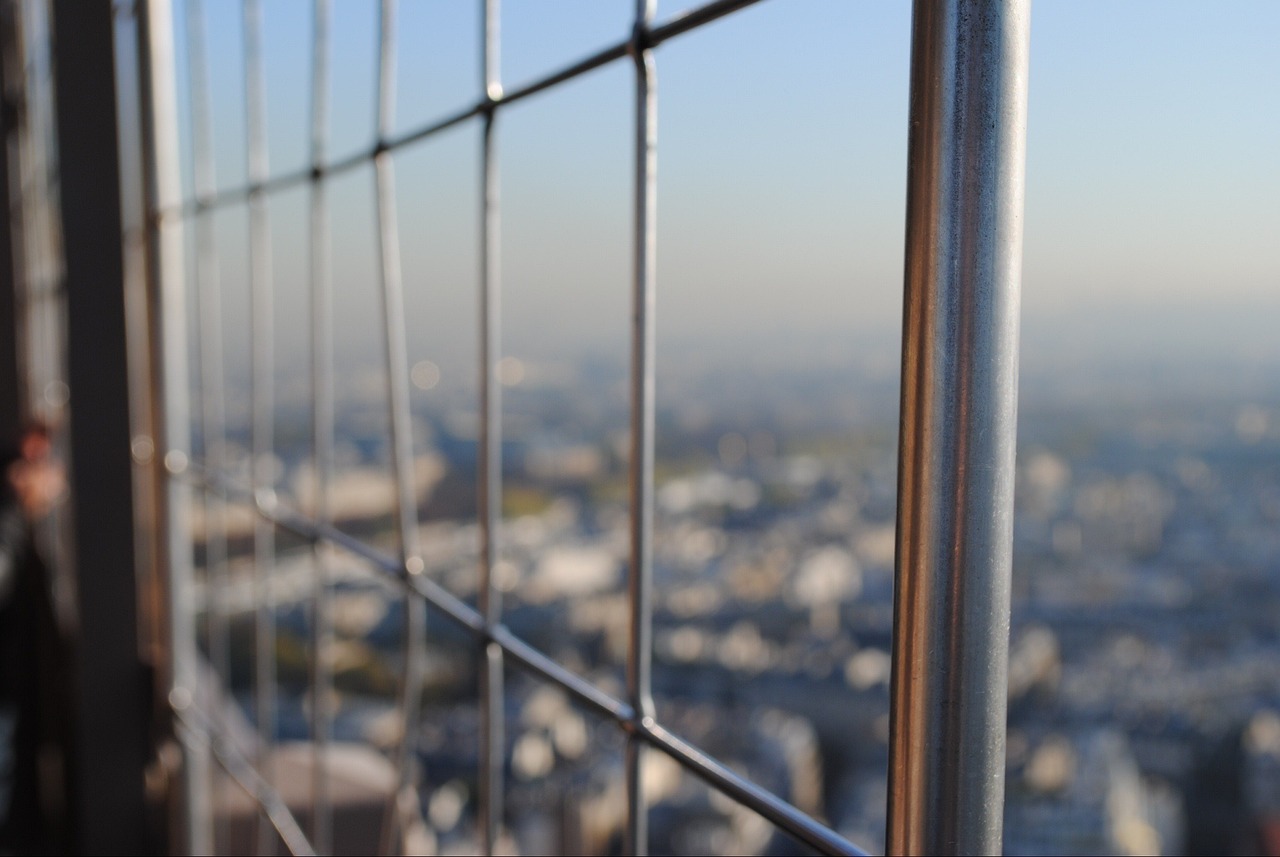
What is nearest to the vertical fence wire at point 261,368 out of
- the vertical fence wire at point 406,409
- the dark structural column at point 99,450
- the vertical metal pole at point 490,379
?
the vertical fence wire at point 406,409

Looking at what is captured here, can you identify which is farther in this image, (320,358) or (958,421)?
(320,358)

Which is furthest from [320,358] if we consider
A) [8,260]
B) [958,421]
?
[8,260]

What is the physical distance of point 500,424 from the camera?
2.75ft

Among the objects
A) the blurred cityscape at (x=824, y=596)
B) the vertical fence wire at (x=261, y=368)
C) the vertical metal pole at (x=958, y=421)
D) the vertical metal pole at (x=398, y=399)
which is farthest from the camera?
the vertical fence wire at (x=261, y=368)

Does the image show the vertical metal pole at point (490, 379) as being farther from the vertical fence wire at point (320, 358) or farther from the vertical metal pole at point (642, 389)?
the vertical fence wire at point (320, 358)

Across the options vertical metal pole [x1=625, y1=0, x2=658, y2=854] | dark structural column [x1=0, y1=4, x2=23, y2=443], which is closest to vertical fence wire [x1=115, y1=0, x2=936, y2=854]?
vertical metal pole [x1=625, y1=0, x2=658, y2=854]

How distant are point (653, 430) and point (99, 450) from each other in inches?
49.6

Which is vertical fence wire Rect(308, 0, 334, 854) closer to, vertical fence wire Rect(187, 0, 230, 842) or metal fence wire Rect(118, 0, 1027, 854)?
metal fence wire Rect(118, 0, 1027, 854)

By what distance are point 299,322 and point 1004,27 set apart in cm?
105

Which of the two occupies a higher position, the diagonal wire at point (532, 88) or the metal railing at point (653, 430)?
the diagonal wire at point (532, 88)

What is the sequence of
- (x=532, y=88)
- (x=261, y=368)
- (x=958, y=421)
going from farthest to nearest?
(x=261, y=368) → (x=532, y=88) → (x=958, y=421)

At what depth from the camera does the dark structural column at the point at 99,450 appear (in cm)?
155

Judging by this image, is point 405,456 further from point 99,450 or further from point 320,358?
point 99,450

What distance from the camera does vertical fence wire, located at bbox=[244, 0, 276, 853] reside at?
1.35m
